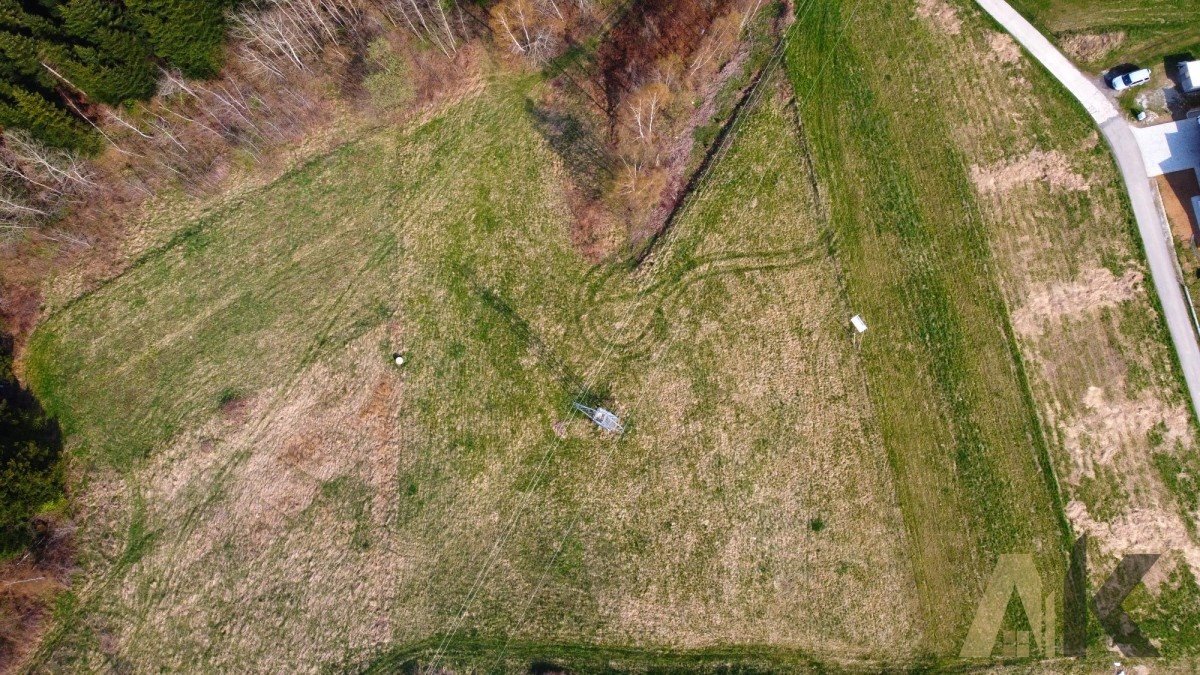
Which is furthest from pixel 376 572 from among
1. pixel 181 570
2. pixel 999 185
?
pixel 999 185

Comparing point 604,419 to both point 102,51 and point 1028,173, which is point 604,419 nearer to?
point 1028,173

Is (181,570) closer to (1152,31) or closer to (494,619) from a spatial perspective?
(494,619)

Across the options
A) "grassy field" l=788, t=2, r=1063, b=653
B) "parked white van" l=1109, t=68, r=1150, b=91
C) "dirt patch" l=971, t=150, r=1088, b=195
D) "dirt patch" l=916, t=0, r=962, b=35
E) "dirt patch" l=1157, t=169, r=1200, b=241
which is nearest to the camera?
"grassy field" l=788, t=2, r=1063, b=653

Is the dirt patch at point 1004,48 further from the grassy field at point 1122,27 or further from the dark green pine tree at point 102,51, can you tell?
the dark green pine tree at point 102,51

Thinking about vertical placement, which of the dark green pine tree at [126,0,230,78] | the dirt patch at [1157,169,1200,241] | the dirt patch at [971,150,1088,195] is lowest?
the dirt patch at [1157,169,1200,241]

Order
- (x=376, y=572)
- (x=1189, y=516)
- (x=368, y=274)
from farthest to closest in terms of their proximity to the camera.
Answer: (x=368, y=274), (x=376, y=572), (x=1189, y=516)

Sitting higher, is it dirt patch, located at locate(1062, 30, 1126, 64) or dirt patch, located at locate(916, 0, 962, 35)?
dirt patch, located at locate(916, 0, 962, 35)

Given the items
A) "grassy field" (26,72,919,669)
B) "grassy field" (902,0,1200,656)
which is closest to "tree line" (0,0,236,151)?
"grassy field" (26,72,919,669)

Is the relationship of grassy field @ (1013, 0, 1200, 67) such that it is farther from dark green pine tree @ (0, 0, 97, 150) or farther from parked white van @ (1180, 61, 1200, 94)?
dark green pine tree @ (0, 0, 97, 150)
